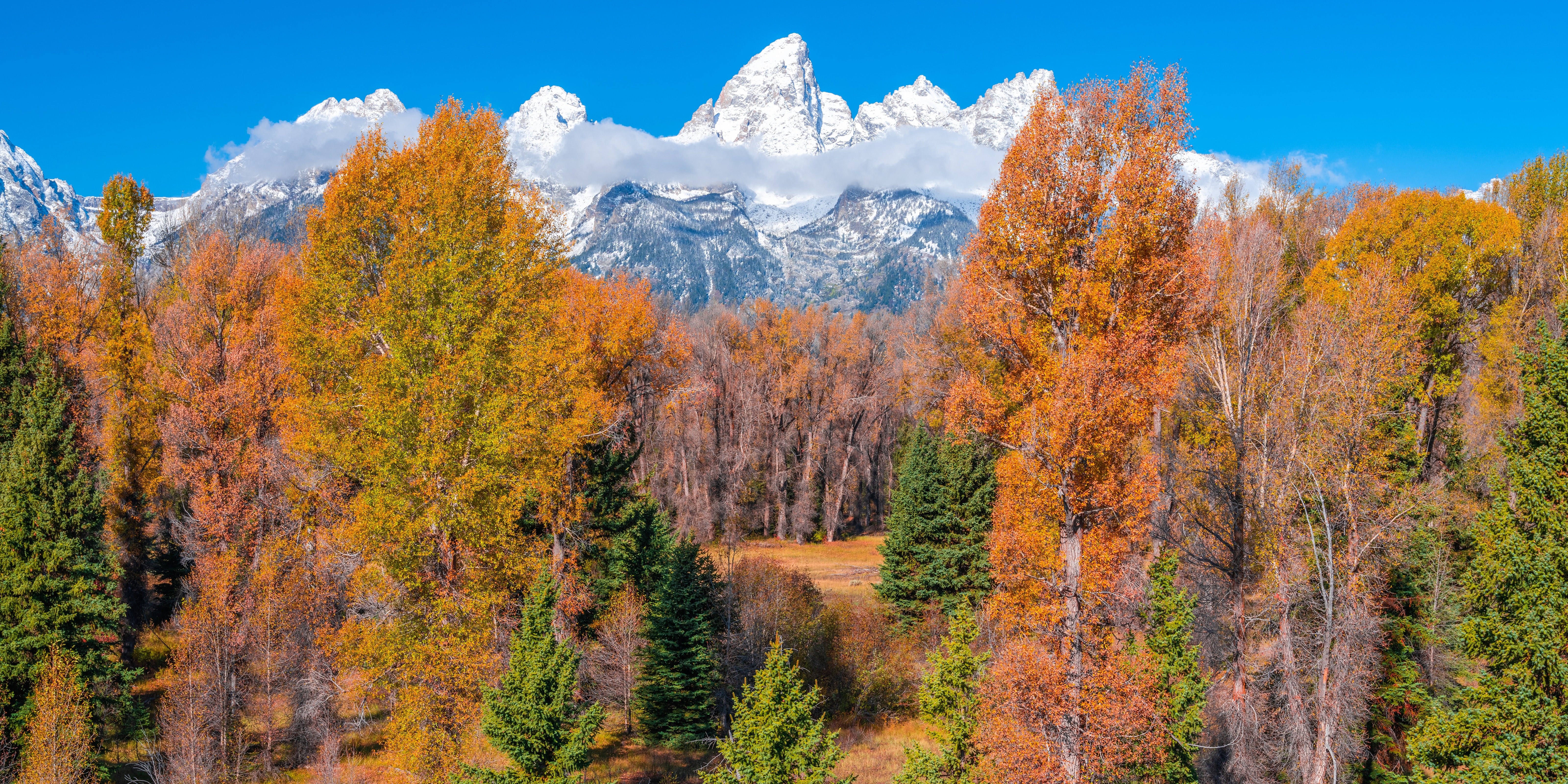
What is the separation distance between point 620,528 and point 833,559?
26.5m

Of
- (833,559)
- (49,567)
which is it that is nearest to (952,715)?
(49,567)

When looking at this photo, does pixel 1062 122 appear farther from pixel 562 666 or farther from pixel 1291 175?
pixel 1291 175

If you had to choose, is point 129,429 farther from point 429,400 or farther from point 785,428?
point 785,428

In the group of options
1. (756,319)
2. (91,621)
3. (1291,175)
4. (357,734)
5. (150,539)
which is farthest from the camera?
(756,319)

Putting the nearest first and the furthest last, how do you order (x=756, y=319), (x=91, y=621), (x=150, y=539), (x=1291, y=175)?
1. (x=91, y=621)
2. (x=150, y=539)
3. (x=1291, y=175)
4. (x=756, y=319)

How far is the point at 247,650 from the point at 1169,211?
27.8 m

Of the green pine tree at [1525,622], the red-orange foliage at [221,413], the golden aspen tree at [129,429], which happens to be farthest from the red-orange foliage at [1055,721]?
the golden aspen tree at [129,429]

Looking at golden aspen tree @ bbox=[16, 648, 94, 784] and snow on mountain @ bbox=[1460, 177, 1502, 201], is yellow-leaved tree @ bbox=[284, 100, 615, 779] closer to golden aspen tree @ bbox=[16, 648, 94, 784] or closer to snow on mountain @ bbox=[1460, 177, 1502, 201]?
golden aspen tree @ bbox=[16, 648, 94, 784]

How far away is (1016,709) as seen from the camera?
13156 mm

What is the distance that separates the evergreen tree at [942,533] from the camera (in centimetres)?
2953

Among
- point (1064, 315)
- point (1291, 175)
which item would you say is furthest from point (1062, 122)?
point (1291, 175)

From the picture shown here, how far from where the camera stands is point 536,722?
12609mm

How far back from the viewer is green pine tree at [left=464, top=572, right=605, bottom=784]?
41.3 feet

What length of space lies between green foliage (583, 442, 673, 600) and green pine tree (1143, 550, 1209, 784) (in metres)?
14.2
